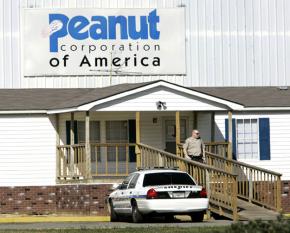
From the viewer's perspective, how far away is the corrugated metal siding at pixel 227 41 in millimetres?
36656

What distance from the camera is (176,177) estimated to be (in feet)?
87.3

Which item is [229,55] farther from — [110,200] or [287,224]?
[287,224]

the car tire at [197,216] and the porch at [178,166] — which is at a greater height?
the porch at [178,166]

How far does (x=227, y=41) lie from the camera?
121 ft

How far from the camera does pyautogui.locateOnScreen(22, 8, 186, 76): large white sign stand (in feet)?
119

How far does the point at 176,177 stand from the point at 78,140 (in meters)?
8.63

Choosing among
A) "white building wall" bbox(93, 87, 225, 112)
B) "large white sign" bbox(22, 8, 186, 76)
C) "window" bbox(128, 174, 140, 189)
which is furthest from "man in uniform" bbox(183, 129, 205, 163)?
"large white sign" bbox(22, 8, 186, 76)

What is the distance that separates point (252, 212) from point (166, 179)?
376 cm

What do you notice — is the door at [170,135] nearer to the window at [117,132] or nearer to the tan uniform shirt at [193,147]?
the window at [117,132]

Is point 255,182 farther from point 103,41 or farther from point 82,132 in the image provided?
point 103,41

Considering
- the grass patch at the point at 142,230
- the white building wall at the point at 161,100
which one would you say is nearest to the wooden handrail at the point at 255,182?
the white building wall at the point at 161,100

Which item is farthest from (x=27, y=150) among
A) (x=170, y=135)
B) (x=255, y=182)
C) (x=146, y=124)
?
(x=255, y=182)

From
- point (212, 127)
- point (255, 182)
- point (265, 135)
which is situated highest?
point (212, 127)

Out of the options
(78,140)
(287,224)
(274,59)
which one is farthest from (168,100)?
(287,224)
